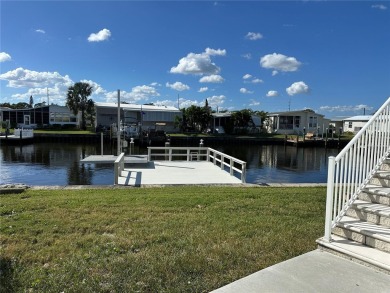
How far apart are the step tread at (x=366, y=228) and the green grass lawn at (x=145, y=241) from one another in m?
0.49

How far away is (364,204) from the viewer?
14.9 feet

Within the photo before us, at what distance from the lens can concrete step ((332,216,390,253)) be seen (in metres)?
3.77

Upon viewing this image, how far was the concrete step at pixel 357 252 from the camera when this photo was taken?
3.50 m

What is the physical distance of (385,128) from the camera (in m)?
4.77

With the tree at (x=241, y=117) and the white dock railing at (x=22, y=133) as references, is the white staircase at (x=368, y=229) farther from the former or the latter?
the tree at (x=241, y=117)

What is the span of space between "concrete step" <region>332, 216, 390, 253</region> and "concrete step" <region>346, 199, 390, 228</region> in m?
0.07

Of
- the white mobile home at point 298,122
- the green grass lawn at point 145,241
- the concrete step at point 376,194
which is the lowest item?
the green grass lawn at point 145,241

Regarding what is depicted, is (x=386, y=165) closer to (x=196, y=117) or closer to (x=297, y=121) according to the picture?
(x=196, y=117)

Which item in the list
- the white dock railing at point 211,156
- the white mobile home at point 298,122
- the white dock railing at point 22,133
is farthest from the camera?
the white mobile home at point 298,122

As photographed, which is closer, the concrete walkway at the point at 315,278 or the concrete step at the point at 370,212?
the concrete walkway at the point at 315,278

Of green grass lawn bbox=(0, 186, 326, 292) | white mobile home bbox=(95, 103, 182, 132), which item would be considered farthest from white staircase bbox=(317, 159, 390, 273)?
white mobile home bbox=(95, 103, 182, 132)

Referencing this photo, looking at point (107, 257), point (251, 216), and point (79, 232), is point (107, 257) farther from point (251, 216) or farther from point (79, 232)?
point (251, 216)

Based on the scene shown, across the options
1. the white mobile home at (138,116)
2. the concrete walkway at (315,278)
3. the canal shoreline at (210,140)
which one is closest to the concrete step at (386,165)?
the concrete walkway at (315,278)

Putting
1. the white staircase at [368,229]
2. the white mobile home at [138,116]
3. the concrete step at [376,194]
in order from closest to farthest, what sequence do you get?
the white staircase at [368,229]
the concrete step at [376,194]
the white mobile home at [138,116]
